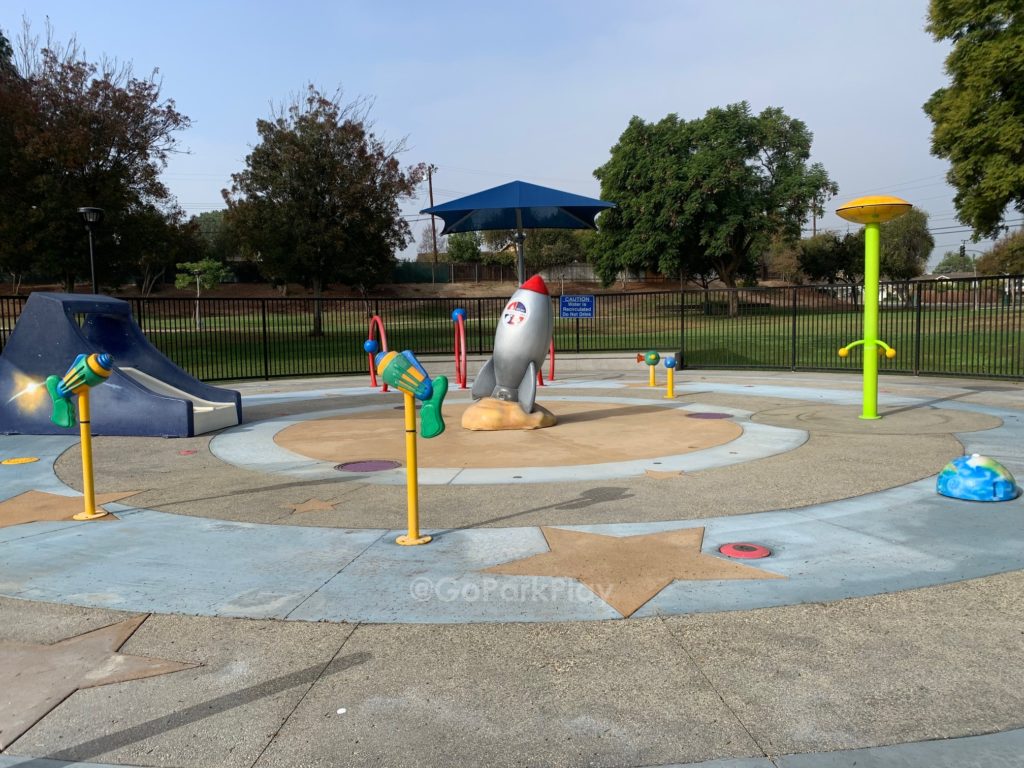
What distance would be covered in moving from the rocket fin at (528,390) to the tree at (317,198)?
20.5 metres

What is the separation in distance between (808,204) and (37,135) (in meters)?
41.7

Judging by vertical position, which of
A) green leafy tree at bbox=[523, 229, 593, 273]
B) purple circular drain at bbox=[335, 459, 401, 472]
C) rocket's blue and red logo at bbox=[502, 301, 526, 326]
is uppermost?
green leafy tree at bbox=[523, 229, 593, 273]

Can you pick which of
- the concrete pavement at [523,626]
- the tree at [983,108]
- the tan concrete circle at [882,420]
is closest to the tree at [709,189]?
the tree at [983,108]

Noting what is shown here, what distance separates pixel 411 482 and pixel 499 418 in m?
4.89

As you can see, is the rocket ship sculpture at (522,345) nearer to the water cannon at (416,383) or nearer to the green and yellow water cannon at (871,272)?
the green and yellow water cannon at (871,272)

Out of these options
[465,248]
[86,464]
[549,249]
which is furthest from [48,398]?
[465,248]

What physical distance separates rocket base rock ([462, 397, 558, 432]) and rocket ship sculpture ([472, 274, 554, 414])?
12 cm

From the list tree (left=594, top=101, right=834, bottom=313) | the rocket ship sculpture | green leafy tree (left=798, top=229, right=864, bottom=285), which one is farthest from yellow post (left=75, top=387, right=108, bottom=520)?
green leafy tree (left=798, top=229, right=864, bottom=285)

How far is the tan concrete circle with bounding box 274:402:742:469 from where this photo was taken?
8.14 m

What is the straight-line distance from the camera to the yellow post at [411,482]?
5.00 meters

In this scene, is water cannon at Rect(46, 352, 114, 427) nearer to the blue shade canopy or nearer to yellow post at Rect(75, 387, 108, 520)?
yellow post at Rect(75, 387, 108, 520)

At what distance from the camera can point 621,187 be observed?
48469 millimetres

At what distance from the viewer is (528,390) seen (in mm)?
9891

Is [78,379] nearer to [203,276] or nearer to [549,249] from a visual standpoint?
[203,276]
